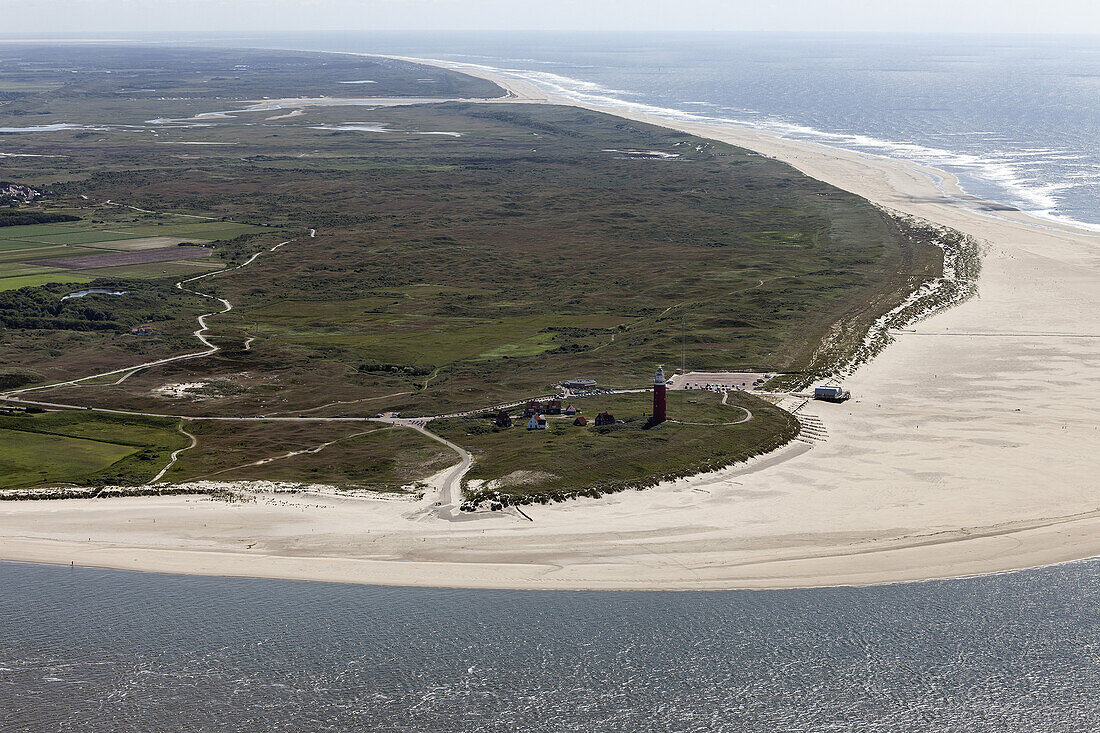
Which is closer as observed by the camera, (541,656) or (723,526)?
(541,656)

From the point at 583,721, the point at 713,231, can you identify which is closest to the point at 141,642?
the point at 583,721

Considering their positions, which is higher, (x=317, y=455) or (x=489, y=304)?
(x=489, y=304)

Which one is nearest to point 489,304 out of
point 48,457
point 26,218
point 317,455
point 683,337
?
point 683,337

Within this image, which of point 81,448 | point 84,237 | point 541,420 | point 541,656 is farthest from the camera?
point 84,237

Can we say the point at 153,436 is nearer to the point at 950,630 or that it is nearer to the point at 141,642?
the point at 141,642

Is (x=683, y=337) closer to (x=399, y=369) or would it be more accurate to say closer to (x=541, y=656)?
(x=399, y=369)

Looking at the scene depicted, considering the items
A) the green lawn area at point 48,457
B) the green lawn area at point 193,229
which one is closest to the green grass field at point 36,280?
the green lawn area at point 193,229
